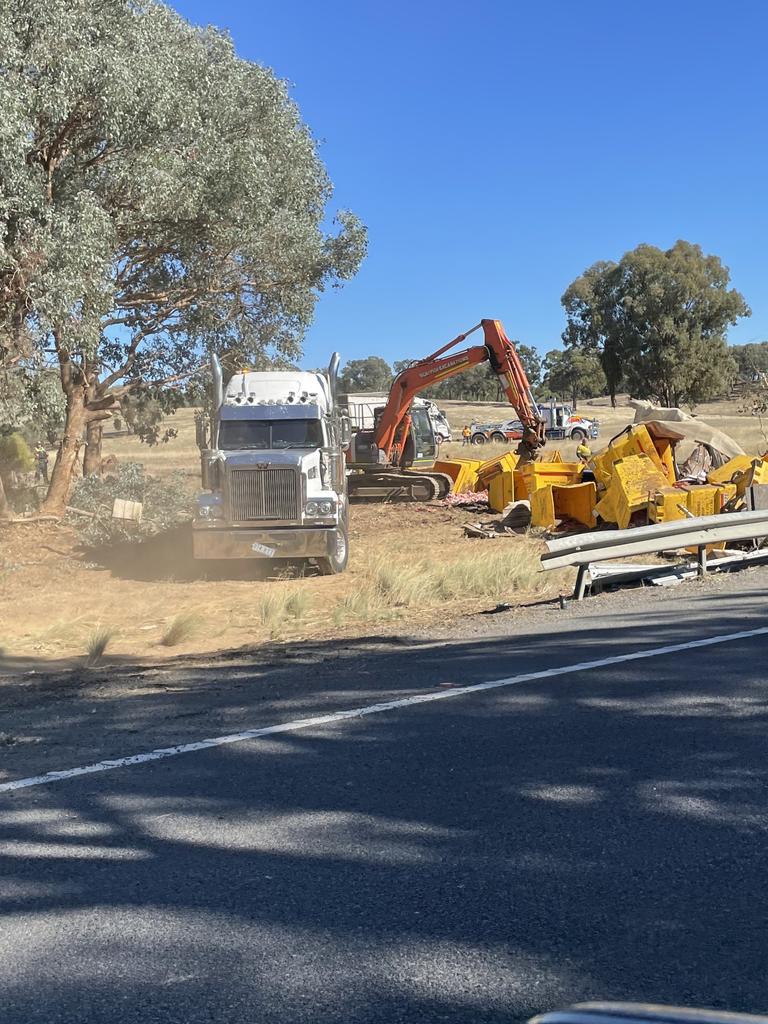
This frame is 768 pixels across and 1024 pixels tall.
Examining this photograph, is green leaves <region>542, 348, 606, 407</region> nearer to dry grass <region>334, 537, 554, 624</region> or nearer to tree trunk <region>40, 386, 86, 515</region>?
tree trunk <region>40, 386, 86, 515</region>

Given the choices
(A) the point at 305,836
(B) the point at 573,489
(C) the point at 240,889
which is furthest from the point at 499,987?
(B) the point at 573,489

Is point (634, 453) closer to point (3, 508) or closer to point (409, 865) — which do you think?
point (3, 508)

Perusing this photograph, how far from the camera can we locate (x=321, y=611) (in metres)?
13.4

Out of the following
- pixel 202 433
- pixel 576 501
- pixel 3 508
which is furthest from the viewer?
pixel 3 508

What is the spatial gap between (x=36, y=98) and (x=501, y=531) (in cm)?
1154

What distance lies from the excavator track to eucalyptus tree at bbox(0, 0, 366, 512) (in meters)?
4.56

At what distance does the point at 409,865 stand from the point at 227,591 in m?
12.1

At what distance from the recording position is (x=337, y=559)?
17078mm

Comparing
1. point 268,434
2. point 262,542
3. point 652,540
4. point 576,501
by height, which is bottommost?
point 262,542

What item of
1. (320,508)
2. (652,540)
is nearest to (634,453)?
(320,508)

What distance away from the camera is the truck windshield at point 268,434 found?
57.5 feet

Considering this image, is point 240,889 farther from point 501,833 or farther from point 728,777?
point 728,777

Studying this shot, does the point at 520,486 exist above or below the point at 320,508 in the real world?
above

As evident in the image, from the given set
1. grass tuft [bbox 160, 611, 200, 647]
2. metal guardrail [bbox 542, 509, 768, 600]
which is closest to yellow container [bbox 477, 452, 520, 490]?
metal guardrail [bbox 542, 509, 768, 600]
